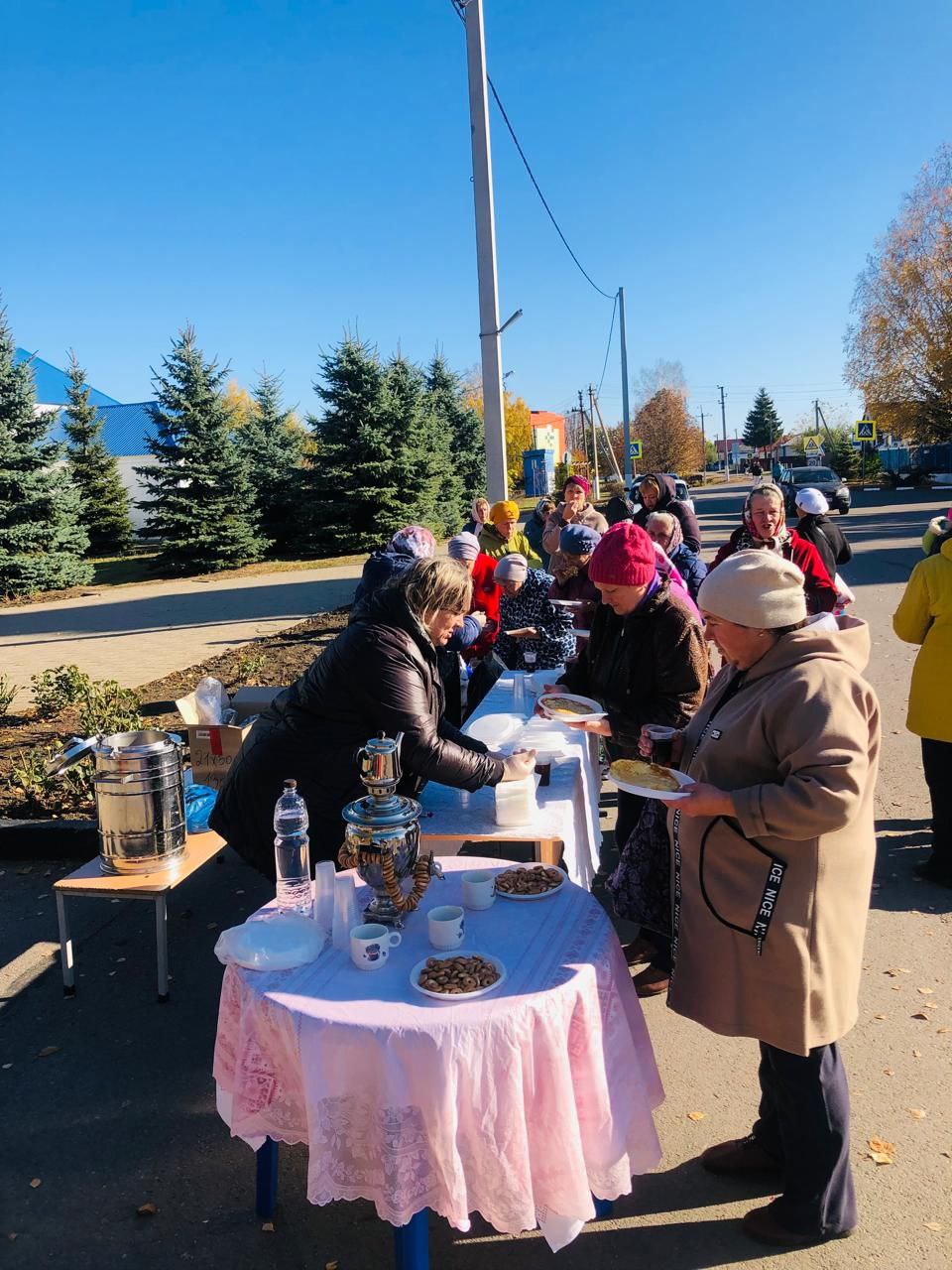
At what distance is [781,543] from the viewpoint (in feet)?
21.1

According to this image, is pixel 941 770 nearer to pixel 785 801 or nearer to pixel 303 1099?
pixel 785 801

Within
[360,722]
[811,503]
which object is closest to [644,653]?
[360,722]

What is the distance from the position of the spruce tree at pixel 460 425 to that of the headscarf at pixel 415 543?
31.4 m

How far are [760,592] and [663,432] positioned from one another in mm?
73214

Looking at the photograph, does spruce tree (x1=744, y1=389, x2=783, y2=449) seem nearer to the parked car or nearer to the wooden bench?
the parked car

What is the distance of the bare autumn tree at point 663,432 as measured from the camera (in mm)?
72250

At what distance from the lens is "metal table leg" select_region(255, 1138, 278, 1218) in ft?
9.04

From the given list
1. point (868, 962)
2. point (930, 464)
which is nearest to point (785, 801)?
point (868, 962)

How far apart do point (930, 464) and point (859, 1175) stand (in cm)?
5441

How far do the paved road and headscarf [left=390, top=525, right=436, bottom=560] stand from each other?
2.61 metres

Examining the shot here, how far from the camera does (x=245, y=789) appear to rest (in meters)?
3.38

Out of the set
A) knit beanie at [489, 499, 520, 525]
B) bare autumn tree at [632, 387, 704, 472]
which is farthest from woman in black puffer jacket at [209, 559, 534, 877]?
bare autumn tree at [632, 387, 704, 472]

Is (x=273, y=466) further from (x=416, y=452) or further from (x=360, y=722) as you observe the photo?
(x=360, y=722)

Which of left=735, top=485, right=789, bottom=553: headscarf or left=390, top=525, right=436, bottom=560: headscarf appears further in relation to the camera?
left=735, top=485, right=789, bottom=553: headscarf
